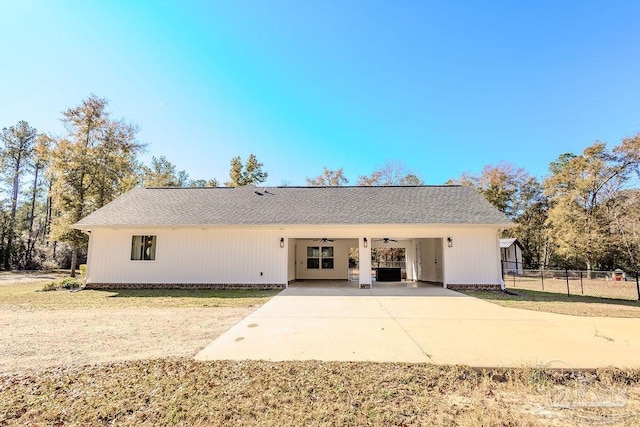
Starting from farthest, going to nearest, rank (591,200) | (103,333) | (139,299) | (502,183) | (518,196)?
(518,196) < (502,183) < (591,200) < (139,299) < (103,333)

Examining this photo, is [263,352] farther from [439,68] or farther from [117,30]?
[439,68]

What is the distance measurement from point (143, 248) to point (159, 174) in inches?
981

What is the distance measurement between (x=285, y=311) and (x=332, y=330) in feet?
6.93

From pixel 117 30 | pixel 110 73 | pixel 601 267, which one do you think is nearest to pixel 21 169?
pixel 110 73

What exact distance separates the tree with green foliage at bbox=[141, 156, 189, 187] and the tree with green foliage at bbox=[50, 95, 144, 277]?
7.78 metres

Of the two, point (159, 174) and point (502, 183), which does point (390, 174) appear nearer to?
point (502, 183)

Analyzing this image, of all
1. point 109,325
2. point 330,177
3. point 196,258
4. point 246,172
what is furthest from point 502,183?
point 109,325

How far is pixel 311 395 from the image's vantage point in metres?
3.21

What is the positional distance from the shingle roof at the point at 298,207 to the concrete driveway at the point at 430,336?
15.3 ft

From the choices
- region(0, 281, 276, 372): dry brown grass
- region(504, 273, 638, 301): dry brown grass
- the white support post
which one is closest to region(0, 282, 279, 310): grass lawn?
region(0, 281, 276, 372): dry brown grass

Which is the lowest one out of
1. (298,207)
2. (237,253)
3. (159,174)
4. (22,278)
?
(22,278)

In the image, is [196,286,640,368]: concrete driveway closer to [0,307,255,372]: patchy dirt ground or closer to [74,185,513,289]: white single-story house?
[0,307,255,372]: patchy dirt ground

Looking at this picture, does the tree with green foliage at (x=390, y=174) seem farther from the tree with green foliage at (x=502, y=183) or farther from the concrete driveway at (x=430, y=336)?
the concrete driveway at (x=430, y=336)

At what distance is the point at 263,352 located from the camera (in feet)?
14.7
